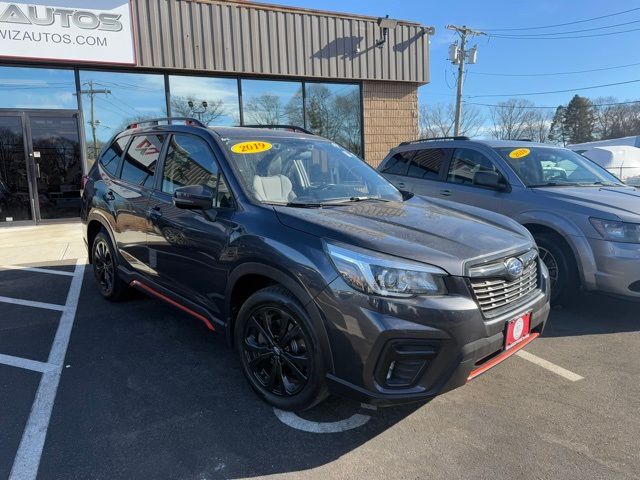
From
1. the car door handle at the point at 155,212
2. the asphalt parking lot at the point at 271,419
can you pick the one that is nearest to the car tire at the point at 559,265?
the asphalt parking lot at the point at 271,419

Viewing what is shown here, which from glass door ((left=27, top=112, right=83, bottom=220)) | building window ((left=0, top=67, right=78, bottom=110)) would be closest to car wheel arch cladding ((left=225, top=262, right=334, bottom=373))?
glass door ((left=27, top=112, right=83, bottom=220))

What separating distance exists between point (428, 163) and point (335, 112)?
625 cm

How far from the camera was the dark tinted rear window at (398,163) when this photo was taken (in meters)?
6.55

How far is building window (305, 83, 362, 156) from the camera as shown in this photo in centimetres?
1167

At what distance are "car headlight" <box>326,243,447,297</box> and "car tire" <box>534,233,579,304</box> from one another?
2647mm

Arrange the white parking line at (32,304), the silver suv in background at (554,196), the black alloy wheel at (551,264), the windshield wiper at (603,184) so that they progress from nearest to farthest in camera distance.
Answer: the silver suv in background at (554,196) < the black alloy wheel at (551,264) < the white parking line at (32,304) < the windshield wiper at (603,184)

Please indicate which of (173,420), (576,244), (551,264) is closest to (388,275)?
(173,420)

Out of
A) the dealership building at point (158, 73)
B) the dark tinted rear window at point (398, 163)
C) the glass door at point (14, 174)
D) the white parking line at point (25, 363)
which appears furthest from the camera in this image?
the glass door at point (14, 174)

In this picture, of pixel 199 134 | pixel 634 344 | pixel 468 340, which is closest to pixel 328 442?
pixel 468 340

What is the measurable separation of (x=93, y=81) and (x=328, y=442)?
986 cm

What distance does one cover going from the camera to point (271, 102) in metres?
11.3

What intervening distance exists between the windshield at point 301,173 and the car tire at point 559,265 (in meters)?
1.78

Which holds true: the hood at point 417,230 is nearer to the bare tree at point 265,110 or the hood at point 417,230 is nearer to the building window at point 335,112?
the bare tree at point 265,110

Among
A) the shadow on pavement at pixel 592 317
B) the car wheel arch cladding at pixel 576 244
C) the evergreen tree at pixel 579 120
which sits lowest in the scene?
the shadow on pavement at pixel 592 317
